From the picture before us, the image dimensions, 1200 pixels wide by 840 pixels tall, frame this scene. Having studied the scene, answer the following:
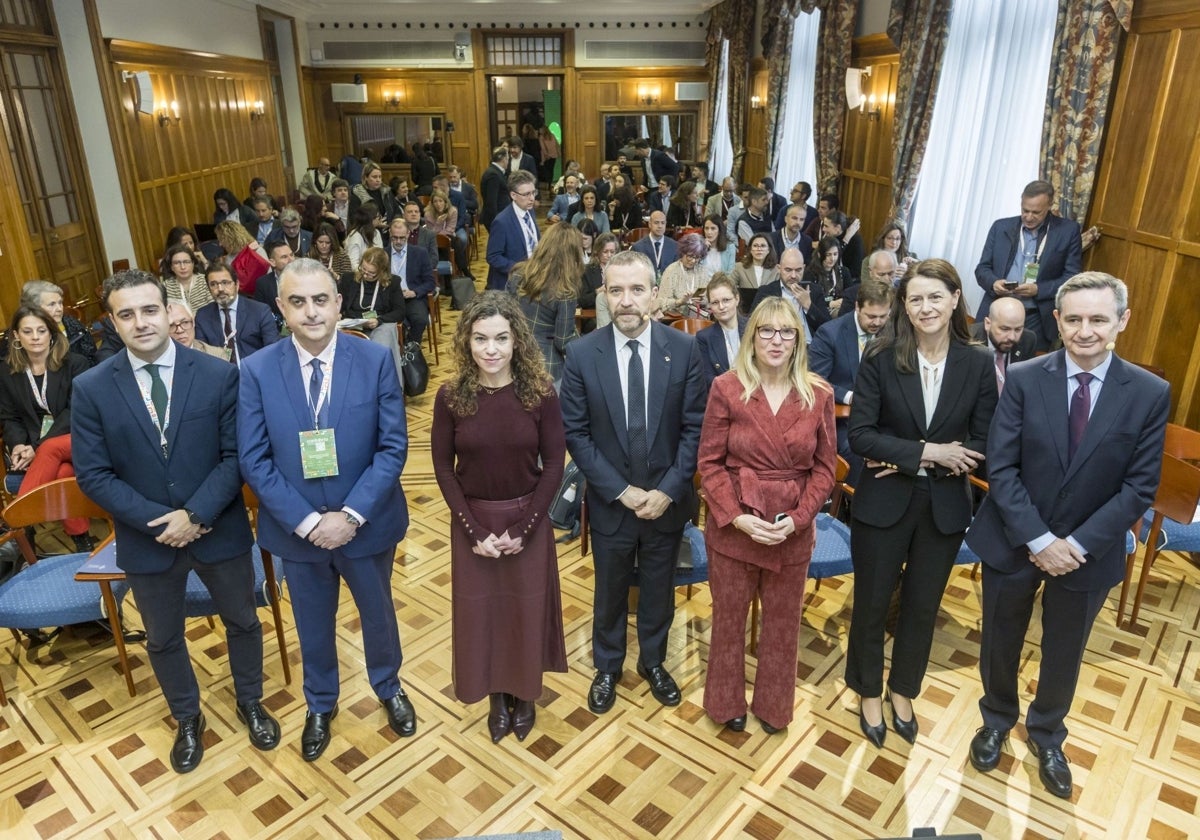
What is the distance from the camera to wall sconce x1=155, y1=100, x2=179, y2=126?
33.6ft

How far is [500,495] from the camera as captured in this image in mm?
2992

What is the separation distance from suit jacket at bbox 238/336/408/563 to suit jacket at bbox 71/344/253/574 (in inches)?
4.6

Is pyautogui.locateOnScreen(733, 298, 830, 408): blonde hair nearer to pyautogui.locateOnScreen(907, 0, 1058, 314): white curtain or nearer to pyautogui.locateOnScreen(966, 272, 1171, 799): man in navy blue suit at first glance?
pyautogui.locateOnScreen(966, 272, 1171, 799): man in navy blue suit

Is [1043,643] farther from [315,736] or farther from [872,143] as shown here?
[872,143]

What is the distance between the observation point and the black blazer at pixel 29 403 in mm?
4414

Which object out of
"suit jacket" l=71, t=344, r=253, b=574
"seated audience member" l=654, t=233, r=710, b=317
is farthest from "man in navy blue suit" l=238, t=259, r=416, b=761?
"seated audience member" l=654, t=233, r=710, b=317

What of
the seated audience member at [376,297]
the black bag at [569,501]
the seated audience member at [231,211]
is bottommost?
the black bag at [569,501]

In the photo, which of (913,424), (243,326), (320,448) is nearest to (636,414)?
(913,424)

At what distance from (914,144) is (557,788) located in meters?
7.44

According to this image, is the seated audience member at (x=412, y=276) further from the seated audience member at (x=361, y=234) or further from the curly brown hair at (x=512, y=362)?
the curly brown hair at (x=512, y=362)

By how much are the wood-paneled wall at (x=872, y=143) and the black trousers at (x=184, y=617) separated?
26.5ft

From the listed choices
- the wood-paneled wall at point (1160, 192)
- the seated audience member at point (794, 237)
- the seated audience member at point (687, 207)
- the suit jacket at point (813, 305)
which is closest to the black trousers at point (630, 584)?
the suit jacket at point (813, 305)

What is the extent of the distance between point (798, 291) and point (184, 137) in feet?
31.2

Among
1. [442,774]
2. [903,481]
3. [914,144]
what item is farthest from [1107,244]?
[442,774]
